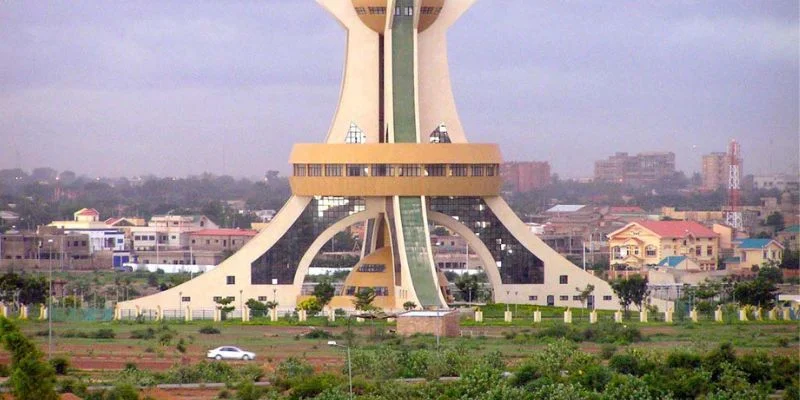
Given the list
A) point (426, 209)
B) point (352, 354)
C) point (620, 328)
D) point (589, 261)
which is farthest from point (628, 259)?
point (352, 354)

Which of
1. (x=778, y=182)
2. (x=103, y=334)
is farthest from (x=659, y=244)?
(x=103, y=334)

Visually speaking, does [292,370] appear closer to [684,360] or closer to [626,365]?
[626,365]

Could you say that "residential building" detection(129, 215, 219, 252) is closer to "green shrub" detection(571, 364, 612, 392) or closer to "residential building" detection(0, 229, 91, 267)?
"residential building" detection(0, 229, 91, 267)

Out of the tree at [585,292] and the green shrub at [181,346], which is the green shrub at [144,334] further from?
the tree at [585,292]

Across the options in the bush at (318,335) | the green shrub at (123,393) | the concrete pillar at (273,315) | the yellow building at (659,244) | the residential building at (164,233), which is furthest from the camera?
the residential building at (164,233)

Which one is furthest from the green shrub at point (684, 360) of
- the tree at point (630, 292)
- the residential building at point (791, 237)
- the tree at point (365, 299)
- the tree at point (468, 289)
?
the residential building at point (791, 237)

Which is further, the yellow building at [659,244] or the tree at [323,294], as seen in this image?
the yellow building at [659,244]

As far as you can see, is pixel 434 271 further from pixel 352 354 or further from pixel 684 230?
pixel 684 230
